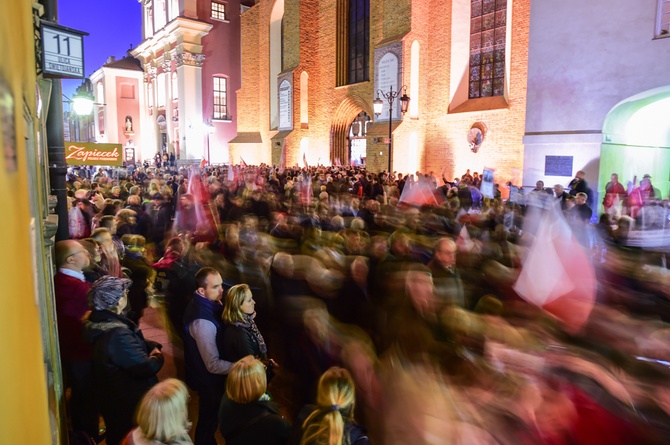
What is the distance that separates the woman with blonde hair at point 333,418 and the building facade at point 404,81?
17906 millimetres

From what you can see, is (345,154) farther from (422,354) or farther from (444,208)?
(422,354)

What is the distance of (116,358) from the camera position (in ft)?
10.4

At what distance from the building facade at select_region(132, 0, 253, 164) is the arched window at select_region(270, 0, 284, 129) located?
5.99 meters

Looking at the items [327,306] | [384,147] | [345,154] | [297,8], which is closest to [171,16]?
[297,8]

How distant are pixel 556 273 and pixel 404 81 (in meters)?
18.7

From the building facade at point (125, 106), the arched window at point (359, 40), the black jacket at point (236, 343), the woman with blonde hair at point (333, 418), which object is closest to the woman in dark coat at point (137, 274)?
the black jacket at point (236, 343)

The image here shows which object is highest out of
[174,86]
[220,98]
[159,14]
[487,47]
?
[159,14]

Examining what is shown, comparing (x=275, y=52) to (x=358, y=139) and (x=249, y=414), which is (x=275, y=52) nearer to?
(x=358, y=139)

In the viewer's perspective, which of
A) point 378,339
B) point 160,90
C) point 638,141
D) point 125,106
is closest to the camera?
point 378,339

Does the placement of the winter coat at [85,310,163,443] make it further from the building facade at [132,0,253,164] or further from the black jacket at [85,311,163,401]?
the building facade at [132,0,253,164]

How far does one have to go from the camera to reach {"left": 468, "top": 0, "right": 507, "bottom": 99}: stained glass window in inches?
800

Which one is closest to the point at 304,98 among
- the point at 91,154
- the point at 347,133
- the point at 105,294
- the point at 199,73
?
the point at 347,133

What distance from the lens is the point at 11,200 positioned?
130 cm

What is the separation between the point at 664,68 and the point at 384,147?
11.3 metres
